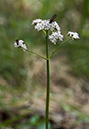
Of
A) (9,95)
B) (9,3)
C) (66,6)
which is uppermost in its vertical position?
(9,3)

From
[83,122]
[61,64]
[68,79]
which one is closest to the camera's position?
[83,122]

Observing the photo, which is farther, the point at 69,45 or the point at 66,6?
the point at 66,6

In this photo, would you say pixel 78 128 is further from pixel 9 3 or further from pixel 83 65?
pixel 9 3

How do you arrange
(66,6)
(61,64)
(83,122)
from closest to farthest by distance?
(83,122) < (61,64) < (66,6)

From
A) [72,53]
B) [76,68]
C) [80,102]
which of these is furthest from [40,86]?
[72,53]

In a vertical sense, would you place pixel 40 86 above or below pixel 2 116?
above

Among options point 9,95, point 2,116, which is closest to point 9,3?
point 9,95
